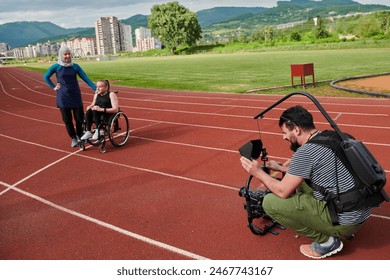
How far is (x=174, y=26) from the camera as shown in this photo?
88.1 m

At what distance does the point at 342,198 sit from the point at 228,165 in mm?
2911

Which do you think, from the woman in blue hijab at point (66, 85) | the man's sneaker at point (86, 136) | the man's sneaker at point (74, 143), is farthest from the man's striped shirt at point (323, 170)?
the man's sneaker at point (74, 143)

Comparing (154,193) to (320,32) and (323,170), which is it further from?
(320,32)

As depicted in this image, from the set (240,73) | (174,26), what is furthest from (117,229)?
(174,26)

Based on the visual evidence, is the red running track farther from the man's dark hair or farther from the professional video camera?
the man's dark hair

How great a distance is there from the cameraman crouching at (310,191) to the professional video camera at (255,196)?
160 mm

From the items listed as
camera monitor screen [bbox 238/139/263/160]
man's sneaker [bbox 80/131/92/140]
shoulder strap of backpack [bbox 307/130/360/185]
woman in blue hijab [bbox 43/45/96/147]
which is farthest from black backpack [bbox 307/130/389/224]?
woman in blue hijab [bbox 43/45/96/147]

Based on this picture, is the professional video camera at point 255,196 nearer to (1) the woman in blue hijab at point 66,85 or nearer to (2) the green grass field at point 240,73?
(1) the woman in blue hijab at point 66,85

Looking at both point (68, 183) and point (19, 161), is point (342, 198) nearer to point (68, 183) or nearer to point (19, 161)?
point (68, 183)

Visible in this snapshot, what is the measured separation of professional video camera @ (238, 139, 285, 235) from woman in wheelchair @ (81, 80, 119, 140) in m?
3.96

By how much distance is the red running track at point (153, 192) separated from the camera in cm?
344

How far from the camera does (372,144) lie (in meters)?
6.38

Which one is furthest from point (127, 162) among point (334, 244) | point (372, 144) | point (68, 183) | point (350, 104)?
point (350, 104)

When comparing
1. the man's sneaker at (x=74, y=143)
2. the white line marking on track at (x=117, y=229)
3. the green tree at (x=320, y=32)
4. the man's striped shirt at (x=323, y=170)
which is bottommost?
the white line marking on track at (x=117, y=229)
